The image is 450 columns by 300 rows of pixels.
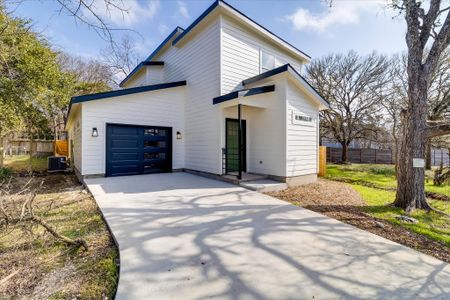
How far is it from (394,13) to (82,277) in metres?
8.25

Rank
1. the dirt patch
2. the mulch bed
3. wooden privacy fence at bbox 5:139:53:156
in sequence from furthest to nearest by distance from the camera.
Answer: wooden privacy fence at bbox 5:139:53:156, the dirt patch, the mulch bed

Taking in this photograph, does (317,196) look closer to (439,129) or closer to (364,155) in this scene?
(439,129)

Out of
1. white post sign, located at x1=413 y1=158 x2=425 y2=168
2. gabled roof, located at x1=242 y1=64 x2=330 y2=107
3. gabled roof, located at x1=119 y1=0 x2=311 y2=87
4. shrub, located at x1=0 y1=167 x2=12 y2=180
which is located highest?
gabled roof, located at x1=119 y1=0 x2=311 y2=87

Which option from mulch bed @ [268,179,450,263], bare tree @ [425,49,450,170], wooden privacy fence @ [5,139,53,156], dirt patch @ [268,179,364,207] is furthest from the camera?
wooden privacy fence @ [5,139,53,156]

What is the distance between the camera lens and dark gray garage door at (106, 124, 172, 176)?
8.25 meters

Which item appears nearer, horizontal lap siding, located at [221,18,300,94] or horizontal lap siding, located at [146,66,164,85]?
horizontal lap siding, located at [221,18,300,94]

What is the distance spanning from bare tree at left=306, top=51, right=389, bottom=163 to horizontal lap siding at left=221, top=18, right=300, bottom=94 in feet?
33.4

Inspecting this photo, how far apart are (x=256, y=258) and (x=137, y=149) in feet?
23.5

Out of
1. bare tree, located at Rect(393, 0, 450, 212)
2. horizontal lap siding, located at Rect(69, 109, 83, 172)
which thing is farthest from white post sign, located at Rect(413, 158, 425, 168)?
horizontal lap siding, located at Rect(69, 109, 83, 172)

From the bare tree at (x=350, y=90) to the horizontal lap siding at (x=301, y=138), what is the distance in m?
9.84

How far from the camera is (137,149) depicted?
874cm

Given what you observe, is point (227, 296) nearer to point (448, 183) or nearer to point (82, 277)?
point (82, 277)

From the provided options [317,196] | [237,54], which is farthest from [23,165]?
[317,196]

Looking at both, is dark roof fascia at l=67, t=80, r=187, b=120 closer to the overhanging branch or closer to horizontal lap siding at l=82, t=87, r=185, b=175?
horizontal lap siding at l=82, t=87, r=185, b=175
